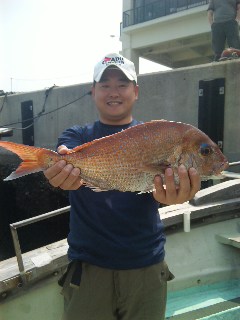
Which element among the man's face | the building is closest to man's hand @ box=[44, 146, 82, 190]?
the man's face

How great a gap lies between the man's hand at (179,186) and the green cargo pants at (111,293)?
0.47 metres

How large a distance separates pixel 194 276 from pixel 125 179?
2.31m

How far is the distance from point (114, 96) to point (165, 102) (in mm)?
6144

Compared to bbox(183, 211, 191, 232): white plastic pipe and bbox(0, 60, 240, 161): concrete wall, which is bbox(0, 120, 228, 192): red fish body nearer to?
bbox(183, 211, 191, 232): white plastic pipe

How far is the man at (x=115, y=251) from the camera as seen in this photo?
2.09 meters

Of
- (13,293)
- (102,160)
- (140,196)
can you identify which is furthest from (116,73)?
(13,293)

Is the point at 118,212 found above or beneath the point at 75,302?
above

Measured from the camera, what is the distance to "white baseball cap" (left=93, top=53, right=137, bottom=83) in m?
2.39

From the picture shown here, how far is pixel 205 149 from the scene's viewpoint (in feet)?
6.79

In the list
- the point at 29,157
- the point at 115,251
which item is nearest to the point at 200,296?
the point at 115,251

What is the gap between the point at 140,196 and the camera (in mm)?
2189

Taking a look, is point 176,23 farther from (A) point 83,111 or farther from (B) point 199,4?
(A) point 83,111

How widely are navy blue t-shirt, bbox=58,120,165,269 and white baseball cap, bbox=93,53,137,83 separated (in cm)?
59

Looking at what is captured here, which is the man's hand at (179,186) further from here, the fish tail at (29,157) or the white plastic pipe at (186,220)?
the white plastic pipe at (186,220)
